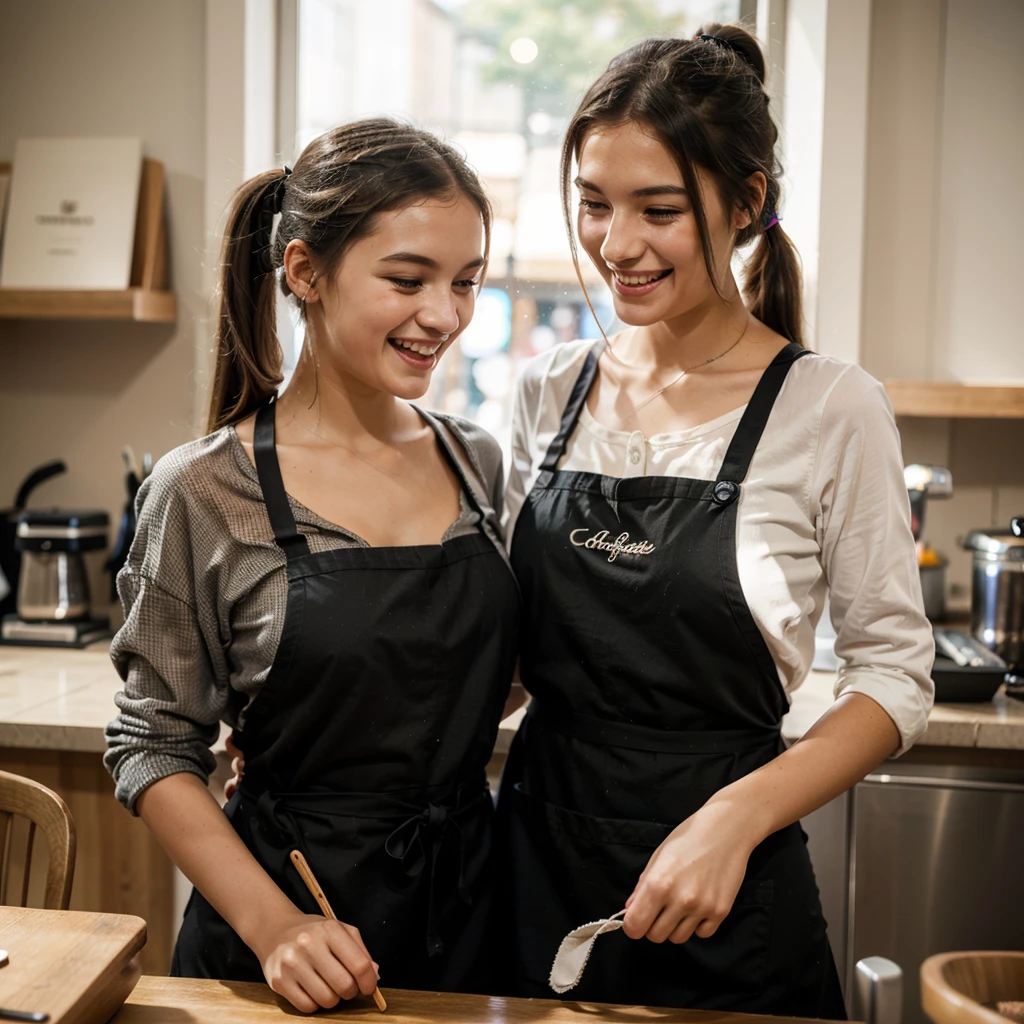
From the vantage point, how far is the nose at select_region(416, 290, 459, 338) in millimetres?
1261

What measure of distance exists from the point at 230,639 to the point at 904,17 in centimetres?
204

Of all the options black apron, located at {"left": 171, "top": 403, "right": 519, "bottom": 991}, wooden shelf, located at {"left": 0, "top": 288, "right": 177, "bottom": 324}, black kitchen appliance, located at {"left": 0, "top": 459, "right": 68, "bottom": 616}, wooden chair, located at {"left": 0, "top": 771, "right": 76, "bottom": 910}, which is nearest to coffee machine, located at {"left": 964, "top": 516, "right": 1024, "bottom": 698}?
black apron, located at {"left": 171, "top": 403, "right": 519, "bottom": 991}

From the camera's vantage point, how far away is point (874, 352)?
251 centimetres

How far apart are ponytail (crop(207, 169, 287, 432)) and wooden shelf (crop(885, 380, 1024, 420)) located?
138cm

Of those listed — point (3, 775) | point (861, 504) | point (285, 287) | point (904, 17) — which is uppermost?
point (904, 17)

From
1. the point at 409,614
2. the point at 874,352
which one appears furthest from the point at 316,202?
the point at 874,352

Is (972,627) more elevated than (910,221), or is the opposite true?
(910,221)

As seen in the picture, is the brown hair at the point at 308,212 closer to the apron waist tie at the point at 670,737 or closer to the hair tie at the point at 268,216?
the hair tie at the point at 268,216

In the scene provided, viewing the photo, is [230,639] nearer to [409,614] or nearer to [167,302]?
[409,614]

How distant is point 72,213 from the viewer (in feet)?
8.32

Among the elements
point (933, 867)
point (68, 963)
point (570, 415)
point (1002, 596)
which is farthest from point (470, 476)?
point (1002, 596)

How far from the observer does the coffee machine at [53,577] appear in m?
2.42

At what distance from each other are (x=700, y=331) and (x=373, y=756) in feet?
2.18

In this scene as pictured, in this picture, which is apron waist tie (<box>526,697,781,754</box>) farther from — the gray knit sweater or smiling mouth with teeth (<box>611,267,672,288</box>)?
smiling mouth with teeth (<box>611,267,672,288</box>)
